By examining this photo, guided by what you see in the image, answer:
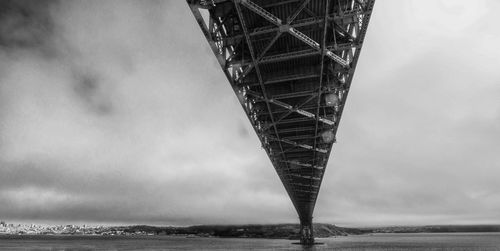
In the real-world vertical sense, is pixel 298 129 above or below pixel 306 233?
above

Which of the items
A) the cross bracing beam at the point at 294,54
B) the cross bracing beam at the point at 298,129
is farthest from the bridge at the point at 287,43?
the cross bracing beam at the point at 298,129

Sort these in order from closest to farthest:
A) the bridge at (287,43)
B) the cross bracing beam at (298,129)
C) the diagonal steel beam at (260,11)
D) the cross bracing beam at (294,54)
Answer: the diagonal steel beam at (260,11) < the bridge at (287,43) < the cross bracing beam at (294,54) < the cross bracing beam at (298,129)

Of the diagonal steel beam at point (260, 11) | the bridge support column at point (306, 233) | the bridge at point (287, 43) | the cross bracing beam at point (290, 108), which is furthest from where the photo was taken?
the bridge support column at point (306, 233)

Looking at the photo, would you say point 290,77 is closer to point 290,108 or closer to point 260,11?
point 290,108

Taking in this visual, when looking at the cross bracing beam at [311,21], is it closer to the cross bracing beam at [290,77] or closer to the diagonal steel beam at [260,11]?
the diagonal steel beam at [260,11]

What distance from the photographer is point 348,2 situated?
11867mm

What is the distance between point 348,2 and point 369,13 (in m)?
2.49

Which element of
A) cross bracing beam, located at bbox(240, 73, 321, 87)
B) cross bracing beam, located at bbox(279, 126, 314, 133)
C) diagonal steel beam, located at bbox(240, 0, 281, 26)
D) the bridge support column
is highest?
diagonal steel beam, located at bbox(240, 0, 281, 26)

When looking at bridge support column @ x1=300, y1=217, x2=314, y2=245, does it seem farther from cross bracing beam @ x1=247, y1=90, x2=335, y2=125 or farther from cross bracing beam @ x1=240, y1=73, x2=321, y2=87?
cross bracing beam @ x1=240, y1=73, x2=321, y2=87

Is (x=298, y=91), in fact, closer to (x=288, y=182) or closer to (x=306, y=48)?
(x=306, y=48)

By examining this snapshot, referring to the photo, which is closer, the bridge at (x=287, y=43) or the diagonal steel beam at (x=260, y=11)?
the diagonal steel beam at (x=260, y=11)

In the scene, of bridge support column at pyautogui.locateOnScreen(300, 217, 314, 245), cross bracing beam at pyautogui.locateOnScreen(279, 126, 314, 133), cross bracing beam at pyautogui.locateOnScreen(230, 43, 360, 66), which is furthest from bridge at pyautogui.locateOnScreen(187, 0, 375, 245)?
bridge support column at pyautogui.locateOnScreen(300, 217, 314, 245)

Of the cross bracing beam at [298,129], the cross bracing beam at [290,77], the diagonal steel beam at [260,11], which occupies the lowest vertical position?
the cross bracing beam at [298,129]

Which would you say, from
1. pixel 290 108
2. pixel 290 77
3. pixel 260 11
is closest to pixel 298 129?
pixel 290 108
